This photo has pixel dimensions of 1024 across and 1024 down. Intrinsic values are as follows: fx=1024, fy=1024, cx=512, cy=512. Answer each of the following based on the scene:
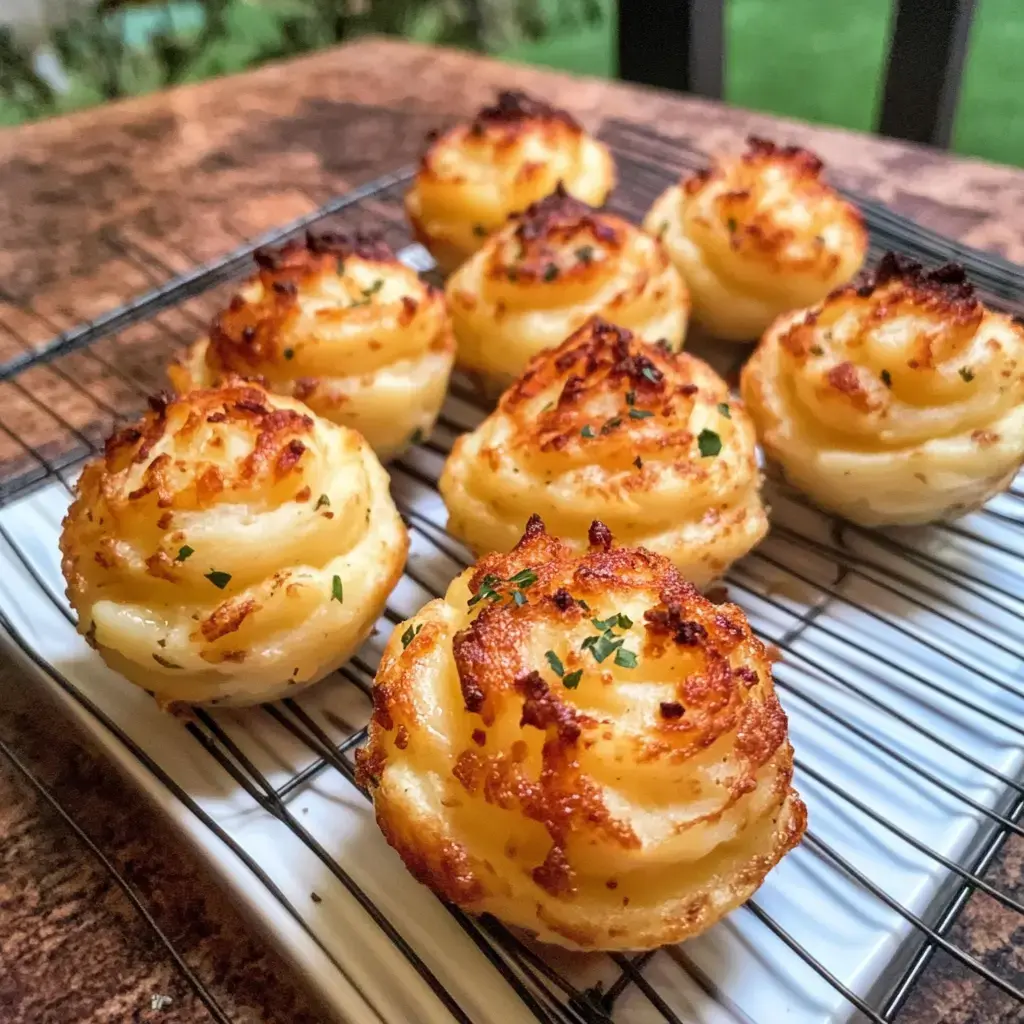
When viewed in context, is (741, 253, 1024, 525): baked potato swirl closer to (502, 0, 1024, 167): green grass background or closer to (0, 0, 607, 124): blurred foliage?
(502, 0, 1024, 167): green grass background

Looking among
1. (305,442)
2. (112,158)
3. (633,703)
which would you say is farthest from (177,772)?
(112,158)

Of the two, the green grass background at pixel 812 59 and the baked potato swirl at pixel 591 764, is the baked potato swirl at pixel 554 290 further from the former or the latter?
the green grass background at pixel 812 59

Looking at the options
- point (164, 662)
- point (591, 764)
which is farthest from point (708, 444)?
point (164, 662)

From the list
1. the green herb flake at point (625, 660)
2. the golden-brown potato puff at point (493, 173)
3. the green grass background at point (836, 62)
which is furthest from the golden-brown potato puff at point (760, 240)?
the green grass background at point (836, 62)

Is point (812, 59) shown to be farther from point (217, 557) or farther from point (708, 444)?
point (217, 557)

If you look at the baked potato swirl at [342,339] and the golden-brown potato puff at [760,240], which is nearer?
the baked potato swirl at [342,339]
